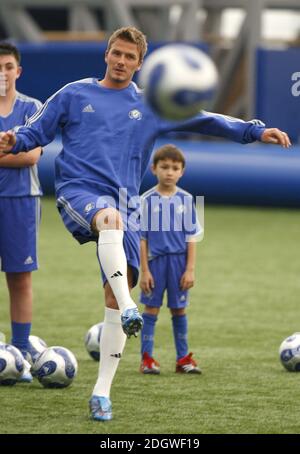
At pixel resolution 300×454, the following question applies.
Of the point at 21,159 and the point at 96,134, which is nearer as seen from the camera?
the point at 96,134

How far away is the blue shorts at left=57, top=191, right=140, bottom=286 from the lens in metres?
6.29

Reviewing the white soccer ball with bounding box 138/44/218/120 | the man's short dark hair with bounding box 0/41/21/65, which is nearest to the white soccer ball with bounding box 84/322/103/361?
the man's short dark hair with bounding box 0/41/21/65

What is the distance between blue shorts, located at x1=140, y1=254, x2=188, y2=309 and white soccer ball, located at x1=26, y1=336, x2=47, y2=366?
0.78m

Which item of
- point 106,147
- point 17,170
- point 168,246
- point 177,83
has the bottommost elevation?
point 168,246

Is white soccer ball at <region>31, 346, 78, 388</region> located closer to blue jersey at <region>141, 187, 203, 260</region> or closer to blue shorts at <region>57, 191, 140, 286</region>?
blue shorts at <region>57, 191, 140, 286</region>

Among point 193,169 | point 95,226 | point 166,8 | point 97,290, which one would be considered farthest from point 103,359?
point 166,8

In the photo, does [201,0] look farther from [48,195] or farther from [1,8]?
[48,195]

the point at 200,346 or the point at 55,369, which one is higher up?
the point at 55,369

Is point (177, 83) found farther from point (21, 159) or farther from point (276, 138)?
point (21, 159)

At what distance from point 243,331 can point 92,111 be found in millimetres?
3473

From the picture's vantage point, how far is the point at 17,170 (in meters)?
7.67

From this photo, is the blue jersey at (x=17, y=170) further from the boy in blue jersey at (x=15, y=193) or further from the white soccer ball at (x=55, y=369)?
the white soccer ball at (x=55, y=369)

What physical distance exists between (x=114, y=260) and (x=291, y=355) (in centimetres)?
207

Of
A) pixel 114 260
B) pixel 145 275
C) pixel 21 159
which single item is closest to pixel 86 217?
pixel 114 260
